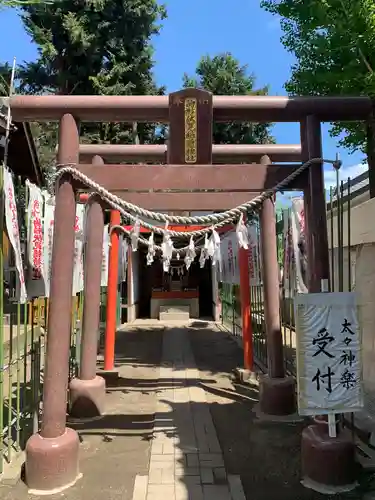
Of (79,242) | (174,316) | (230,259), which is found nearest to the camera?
(79,242)

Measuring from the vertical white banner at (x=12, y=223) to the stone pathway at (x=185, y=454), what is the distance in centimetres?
218

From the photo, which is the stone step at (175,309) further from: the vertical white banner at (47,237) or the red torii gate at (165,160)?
the vertical white banner at (47,237)

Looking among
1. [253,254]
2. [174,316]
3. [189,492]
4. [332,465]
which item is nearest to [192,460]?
[189,492]

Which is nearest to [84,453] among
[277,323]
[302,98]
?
[277,323]

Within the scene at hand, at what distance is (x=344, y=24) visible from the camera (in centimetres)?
622

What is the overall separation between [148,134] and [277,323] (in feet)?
53.0

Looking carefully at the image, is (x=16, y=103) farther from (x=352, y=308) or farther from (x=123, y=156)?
(x=352, y=308)

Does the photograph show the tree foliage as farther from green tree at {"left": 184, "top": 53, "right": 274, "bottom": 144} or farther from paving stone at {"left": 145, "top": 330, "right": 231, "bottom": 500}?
green tree at {"left": 184, "top": 53, "right": 274, "bottom": 144}

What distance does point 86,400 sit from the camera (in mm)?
6332

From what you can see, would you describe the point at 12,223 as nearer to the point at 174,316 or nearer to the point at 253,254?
the point at 253,254

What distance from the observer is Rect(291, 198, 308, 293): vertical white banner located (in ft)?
22.4

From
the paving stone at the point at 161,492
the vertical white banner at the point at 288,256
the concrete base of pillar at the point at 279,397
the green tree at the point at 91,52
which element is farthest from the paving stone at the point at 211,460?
the green tree at the point at 91,52

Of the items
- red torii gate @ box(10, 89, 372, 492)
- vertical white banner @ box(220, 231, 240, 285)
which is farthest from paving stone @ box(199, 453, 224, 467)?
vertical white banner @ box(220, 231, 240, 285)

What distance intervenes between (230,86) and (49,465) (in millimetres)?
19768
